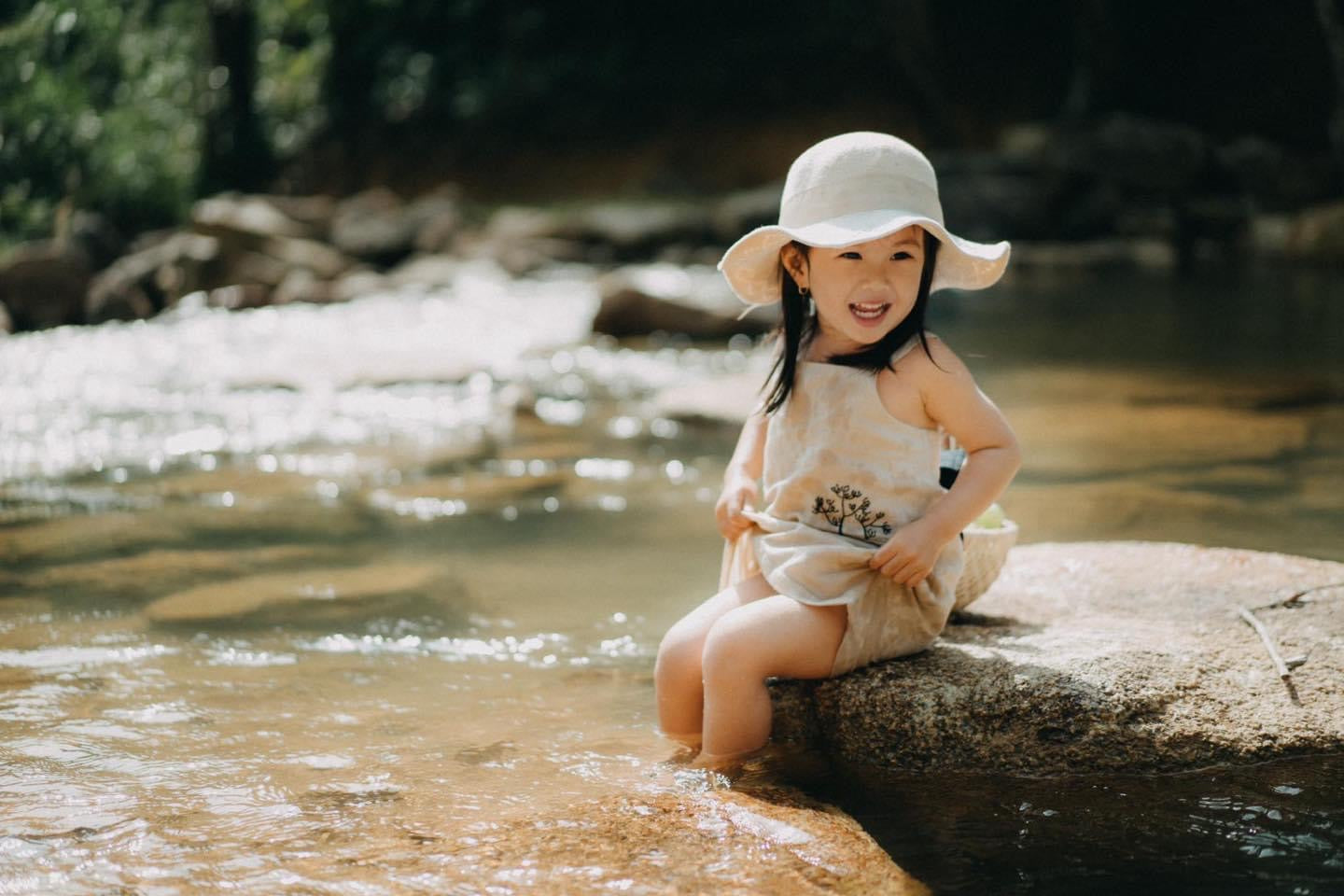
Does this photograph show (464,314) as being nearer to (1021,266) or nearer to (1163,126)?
(1021,266)

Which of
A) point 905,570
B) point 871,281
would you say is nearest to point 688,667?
point 905,570

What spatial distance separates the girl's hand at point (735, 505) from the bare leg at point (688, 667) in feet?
0.40

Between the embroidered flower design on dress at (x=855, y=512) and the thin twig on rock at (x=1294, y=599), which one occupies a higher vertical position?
the embroidered flower design on dress at (x=855, y=512)

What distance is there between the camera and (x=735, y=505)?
266cm

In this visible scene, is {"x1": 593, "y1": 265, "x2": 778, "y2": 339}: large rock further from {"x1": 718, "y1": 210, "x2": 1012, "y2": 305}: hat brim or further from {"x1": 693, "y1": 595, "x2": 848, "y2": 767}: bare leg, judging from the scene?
{"x1": 693, "y1": 595, "x2": 848, "y2": 767}: bare leg

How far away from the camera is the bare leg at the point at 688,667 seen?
253cm

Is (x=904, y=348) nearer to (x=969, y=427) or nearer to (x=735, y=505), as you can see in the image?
(x=969, y=427)

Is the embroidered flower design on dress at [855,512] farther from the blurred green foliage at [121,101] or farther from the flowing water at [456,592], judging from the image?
the blurred green foliage at [121,101]

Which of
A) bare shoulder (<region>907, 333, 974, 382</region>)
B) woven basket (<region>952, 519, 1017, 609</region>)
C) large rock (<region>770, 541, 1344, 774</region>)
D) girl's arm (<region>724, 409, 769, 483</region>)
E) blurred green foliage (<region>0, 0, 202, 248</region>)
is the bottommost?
large rock (<region>770, 541, 1344, 774</region>)

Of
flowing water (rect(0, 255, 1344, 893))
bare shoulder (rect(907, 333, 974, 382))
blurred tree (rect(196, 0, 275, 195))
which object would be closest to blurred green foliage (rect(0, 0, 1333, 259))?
blurred tree (rect(196, 0, 275, 195))

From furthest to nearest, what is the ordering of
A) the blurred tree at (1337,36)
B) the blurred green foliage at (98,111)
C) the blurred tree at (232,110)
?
the blurred tree at (232,110)
the blurred tree at (1337,36)
the blurred green foliage at (98,111)

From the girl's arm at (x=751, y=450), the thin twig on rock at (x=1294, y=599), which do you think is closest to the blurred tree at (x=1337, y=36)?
the thin twig on rock at (x=1294, y=599)

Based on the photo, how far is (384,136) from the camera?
832 inches

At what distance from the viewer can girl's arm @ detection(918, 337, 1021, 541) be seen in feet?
8.04
